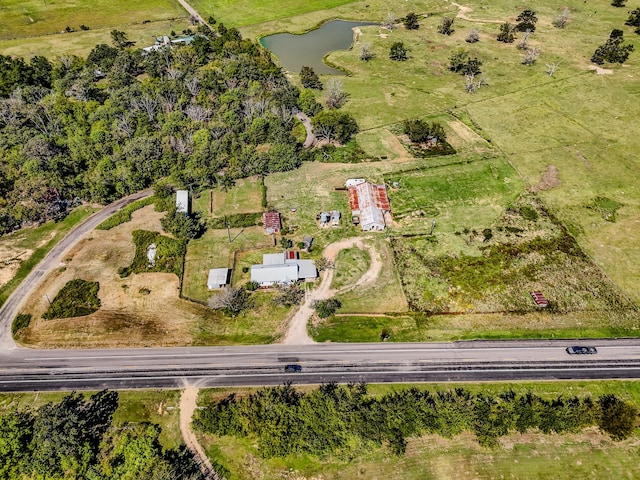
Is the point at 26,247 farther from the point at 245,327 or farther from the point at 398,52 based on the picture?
the point at 398,52

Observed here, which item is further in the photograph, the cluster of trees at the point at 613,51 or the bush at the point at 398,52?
the bush at the point at 398,52

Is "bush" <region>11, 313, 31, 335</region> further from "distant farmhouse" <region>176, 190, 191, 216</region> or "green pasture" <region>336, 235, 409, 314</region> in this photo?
"green pasture" <region>336, 235, 409, 314</region>

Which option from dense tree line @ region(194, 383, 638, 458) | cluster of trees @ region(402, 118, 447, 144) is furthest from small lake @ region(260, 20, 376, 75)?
dense tree line @ region(194, 383, 638, 458)

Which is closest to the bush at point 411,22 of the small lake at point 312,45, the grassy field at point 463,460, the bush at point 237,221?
the small lake at point 312,45

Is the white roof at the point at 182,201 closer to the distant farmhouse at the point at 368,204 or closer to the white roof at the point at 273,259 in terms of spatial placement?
the white roof at the point at 273,259

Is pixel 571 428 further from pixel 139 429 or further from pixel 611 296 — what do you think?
pixel 139 429

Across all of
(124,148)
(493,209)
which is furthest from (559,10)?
(124,148)
